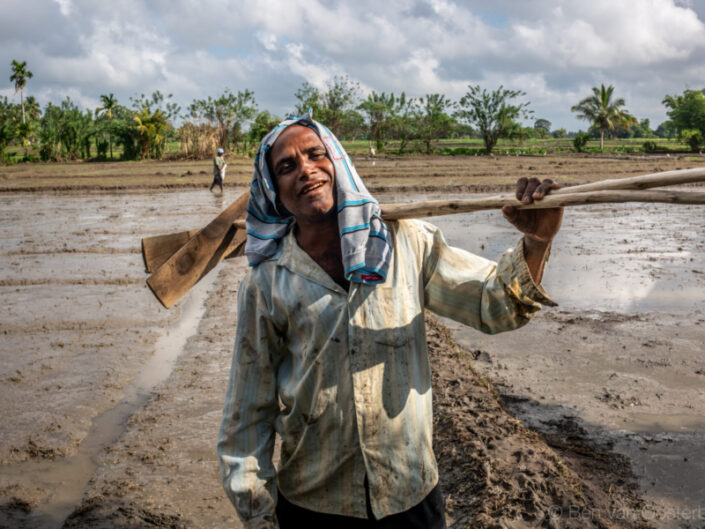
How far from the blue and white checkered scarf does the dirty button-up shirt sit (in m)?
0.05

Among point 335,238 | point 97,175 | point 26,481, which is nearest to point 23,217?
point 97,175

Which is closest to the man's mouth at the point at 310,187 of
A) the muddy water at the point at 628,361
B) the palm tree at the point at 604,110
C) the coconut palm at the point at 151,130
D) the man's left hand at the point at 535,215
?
the man's left hand at the point at 535,215

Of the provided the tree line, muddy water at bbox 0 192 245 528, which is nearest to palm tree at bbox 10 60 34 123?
the tree line

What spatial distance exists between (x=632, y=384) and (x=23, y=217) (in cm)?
1435

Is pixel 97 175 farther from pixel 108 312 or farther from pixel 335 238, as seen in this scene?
pixel 335 238

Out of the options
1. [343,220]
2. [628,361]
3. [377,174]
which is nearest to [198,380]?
[628,361]

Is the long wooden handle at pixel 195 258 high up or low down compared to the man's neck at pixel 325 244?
down

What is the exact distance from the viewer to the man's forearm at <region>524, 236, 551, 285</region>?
1495mm

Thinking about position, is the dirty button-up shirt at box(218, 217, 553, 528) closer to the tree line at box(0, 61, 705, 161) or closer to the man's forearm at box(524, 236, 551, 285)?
the man's forearm at box(524, 236, 551, 285)

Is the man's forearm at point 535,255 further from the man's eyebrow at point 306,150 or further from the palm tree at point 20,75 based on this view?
the palm tree at point 20,75

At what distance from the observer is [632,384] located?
4.47 metres

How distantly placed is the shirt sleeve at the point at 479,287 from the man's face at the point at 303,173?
28cm

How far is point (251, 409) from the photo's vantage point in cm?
161

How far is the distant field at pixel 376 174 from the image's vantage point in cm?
2114
